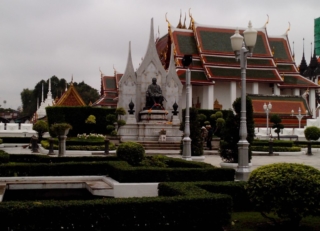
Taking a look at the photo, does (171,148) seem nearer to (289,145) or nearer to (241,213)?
(289,145)

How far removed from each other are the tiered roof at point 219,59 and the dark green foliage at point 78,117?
13873 mm

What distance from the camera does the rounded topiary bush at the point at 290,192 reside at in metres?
6.70

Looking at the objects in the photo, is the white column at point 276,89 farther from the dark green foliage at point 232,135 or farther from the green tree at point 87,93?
the green tree at point 87,93

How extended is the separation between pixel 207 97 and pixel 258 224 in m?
40.7

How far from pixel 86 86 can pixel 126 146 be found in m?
87.6

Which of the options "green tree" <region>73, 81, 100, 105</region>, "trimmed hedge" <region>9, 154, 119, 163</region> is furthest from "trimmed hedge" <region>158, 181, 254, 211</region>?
→ "green tree" <region>73, 81, 100, 105</region>

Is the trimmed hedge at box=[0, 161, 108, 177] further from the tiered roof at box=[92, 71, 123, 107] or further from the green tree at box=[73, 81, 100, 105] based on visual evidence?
the green tree at box=[73, 81, 100, 105]

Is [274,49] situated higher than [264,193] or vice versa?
[274,49]

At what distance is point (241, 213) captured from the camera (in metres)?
8.40

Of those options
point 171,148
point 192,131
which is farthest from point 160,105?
point 192,131

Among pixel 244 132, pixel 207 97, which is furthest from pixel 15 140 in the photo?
pixel 244 132

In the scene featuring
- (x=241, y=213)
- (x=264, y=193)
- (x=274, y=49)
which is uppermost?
(x=274, y=49)

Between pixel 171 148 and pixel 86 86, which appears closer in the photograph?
pixel 171 148

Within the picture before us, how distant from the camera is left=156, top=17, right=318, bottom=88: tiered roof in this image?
46.9 meters
